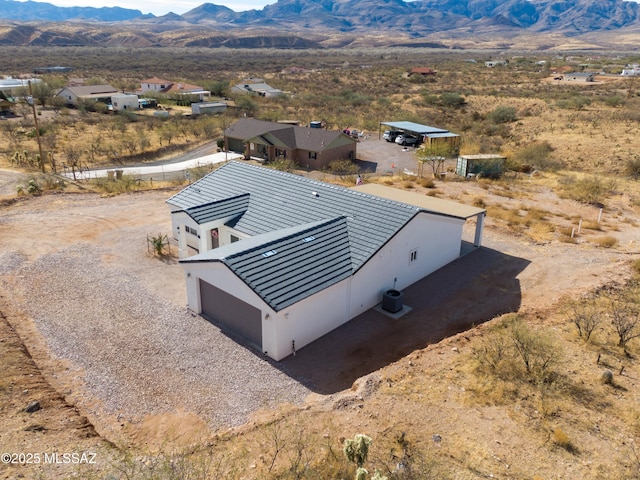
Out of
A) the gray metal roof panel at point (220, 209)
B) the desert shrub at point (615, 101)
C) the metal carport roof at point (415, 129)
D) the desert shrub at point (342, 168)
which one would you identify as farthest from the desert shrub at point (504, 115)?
the gray metal roof panel at point (220, 209)

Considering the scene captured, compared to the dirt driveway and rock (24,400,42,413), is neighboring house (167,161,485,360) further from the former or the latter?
rock (24,400,42,413)

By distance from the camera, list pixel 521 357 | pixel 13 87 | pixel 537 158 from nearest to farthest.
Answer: pixel 521 357
pixel 537 158
pixel 13 87

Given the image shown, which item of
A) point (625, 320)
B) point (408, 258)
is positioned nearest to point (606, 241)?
point (625, 320)

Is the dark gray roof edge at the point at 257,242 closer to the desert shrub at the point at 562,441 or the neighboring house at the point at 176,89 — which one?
the desert shrub at the point at 562,441


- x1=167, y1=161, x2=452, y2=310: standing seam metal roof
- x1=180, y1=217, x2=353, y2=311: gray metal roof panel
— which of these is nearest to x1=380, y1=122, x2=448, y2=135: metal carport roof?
x1=167, y1=161, x2=452, y2=310: standing seam metal roof

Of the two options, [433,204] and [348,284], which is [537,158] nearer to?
[433,204]

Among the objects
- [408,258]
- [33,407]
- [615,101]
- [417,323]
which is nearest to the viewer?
[33,407]

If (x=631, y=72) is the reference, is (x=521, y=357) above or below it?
below
